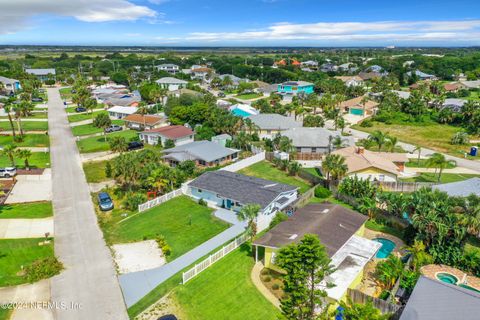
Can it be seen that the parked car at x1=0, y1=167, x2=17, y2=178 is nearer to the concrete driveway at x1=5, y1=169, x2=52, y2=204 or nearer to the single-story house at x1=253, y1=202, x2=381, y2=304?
the concrete driveway at x1=5, y1=169, x2=52, y2=204

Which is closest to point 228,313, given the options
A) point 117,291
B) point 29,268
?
point 117,291

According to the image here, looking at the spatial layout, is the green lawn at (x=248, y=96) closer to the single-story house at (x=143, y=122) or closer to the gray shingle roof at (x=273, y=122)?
the gray shingle roof at (x=273, y=122)

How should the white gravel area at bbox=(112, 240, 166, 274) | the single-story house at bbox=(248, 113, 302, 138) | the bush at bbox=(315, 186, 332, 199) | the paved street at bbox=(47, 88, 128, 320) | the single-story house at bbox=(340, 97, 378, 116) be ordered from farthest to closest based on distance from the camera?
the single-story house at bbox=(340, 97, 378, 116) < the single-story house at bbox=(248, 113, 302, 138) < the bush at bbox=(315, 186, 332, 199) < the white gravel area at bbox=(112, 240, 166, 274) < the paved street at bbox=(47, 88, 128, 320)

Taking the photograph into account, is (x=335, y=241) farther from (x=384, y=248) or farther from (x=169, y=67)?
(x=169, y=67)

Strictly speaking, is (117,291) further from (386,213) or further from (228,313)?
(386,213)

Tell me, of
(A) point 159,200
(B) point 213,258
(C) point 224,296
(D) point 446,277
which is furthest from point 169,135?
(D) point 446,277

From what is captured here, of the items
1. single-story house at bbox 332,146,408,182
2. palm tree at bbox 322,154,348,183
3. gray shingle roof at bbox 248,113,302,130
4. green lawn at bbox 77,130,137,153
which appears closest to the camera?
palm tree at bbox 322,154,348,183

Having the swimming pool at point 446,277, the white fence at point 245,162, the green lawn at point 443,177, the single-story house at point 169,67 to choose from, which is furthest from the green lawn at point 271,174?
the single-story house at point 169,67

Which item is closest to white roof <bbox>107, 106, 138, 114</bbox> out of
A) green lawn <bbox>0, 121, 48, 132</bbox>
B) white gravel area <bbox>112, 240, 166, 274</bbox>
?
green lawn <bbox>0, 121, 48, 132</bbox>
